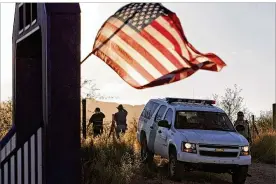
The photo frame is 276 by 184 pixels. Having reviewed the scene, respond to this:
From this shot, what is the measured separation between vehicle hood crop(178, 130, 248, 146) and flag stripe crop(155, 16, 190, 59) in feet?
18.6

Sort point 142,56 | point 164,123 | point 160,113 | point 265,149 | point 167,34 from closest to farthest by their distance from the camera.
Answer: point 142,56 → point 167,34 → point 164,123 → point 160,113 → point 265,149

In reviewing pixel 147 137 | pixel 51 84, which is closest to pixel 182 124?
pixel 147 137

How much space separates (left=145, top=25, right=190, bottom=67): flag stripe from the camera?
18.1ft

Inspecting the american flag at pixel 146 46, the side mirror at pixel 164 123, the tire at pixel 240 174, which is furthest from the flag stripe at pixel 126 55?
the tire at pixel 240 174

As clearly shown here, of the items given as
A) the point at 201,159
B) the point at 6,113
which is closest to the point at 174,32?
the point at 201,159

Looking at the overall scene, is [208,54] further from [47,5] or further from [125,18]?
[47,5]

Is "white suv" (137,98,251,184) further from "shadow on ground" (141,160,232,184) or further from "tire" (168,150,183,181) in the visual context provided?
"shadow on ground" (141,160,232,184)

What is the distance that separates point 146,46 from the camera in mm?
5652

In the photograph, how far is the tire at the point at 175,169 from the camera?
11.1 m

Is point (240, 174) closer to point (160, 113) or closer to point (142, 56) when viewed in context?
point (160, 113)

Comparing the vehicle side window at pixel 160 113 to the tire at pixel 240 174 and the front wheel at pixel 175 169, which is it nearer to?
the front wheel at pixel 175 169

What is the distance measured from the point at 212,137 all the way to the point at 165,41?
586 centimetres

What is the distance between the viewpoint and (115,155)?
11695mm

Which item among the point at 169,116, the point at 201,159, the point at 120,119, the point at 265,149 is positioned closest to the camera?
the point at 201,159
